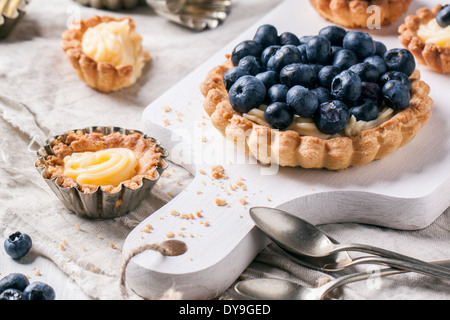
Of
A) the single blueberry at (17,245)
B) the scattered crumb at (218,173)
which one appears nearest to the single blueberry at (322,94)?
the scattered crumb at (218,173)

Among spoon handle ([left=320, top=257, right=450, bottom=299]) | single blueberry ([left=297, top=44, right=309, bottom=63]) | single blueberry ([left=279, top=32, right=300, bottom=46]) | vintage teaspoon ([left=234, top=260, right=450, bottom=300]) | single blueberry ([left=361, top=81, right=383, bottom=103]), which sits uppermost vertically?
single blueberry ([left=361, top=81, right=383, bottom=103])

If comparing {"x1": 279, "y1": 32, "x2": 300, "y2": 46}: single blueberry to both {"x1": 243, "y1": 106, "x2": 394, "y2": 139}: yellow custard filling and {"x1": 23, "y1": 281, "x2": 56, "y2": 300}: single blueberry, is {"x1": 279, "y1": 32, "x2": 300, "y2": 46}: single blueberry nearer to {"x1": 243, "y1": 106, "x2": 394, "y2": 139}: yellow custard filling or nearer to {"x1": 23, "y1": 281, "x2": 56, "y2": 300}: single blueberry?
{"x1": 243, "y1": 106, "x2": 394, "y2": 139}: yellow custard filling

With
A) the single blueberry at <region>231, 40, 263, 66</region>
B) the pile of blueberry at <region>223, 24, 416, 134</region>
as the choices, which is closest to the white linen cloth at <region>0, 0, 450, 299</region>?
the pile of blueberry at <region>223, 24, 416, 134</region>

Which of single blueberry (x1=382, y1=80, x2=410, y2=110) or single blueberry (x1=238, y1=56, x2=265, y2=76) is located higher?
single blueberry (x1=382, y1=80, x2=410, y2=110)

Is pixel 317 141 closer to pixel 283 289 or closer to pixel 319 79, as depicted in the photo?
pixel 319 79

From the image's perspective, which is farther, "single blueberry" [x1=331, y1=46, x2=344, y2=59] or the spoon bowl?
"single blueberry" [x1=331, y1=46, x2=344, y2=59]

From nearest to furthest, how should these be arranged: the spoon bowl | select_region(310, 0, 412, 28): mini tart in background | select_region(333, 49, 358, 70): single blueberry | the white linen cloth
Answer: the spoon bowl → the white linen cloth → select_region(333, 49, 358, 70): single blueberry → select_region(310, 0, 412, 28): mini tart in background

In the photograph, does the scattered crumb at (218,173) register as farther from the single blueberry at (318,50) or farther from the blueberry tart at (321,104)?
the single blueberry at (318,50)
